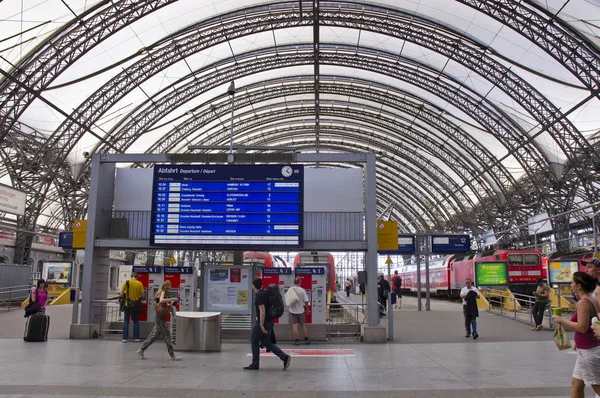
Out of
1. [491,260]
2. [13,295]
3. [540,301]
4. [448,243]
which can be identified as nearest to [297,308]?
[540,301]

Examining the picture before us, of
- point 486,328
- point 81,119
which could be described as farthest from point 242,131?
point 486,328

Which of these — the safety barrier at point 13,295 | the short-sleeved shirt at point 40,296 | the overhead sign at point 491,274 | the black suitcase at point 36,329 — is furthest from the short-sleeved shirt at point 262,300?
the safety barrier at point 13,295

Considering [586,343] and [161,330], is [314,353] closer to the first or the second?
[161,330]

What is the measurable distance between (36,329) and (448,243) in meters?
20.6

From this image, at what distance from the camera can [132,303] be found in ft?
44.9

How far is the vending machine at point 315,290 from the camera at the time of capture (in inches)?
564

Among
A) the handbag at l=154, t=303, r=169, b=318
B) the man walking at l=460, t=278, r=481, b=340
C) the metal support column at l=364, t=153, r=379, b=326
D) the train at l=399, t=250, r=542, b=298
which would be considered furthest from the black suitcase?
the train at l=399, t=250, r=542, b=298

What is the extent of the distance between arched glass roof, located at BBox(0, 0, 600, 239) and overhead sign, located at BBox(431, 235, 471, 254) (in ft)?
34.2

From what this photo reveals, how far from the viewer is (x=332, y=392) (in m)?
7.58

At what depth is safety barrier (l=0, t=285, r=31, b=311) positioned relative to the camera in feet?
85.4

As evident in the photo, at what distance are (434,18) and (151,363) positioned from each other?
Result: 26607mm

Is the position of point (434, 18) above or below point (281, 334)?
above

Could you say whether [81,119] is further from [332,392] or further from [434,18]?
[332,392]

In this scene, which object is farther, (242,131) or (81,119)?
(242,131)
